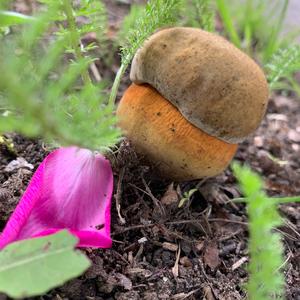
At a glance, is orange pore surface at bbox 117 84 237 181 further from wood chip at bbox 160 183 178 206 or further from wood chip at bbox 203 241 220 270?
wood chip at bbox 203 241 220 270

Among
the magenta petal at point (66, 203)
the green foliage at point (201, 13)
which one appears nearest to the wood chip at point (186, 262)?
the magenta petal at point (66, 203)

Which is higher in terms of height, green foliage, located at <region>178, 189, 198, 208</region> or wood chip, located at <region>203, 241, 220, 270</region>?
green foliage, located at <region>178, 189, 198, 208</region>

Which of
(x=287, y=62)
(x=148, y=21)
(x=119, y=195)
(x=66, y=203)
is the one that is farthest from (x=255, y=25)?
(x=66, y=203)

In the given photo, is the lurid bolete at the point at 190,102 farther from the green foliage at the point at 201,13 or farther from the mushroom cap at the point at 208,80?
the green foliage at the point at 201,13

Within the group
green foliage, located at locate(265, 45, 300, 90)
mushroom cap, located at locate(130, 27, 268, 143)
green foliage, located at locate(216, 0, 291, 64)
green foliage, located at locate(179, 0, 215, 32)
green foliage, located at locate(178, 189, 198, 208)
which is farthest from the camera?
green foliage, located at locate(216, 0, 291, 64)

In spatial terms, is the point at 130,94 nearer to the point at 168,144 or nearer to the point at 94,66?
the point at 168,144

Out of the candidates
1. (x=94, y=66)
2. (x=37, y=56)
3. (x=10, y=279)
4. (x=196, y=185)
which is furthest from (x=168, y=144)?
(x=94, y=66)

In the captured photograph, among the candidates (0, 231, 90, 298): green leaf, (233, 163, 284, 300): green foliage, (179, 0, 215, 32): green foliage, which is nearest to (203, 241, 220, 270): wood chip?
(233, 163, 284, 300): green foliage
